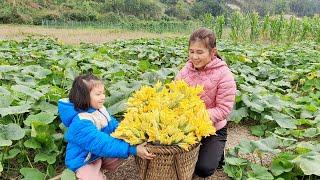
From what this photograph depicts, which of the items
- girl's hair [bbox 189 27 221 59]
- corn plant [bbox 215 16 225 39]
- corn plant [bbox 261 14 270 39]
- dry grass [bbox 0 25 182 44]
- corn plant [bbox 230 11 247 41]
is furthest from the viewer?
dry grass [bbox 0 25 182 44]

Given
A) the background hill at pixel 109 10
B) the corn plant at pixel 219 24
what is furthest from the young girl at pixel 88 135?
the background hill at pixel 109 10

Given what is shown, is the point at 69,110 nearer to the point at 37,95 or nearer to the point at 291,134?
the point at 37,95

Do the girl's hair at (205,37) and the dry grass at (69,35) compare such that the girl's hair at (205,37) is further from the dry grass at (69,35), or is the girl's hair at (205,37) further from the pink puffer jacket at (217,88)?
the dry grass at (69,35)

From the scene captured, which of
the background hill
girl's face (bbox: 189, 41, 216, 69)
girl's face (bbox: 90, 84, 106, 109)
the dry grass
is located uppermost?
girl's face (bbox: 189, 41, 216, 69)

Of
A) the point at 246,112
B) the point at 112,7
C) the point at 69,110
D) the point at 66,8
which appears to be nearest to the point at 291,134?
the point at 246,112

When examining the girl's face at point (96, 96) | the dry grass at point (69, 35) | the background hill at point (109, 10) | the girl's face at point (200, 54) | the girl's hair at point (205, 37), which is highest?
the girl's hair at point (205, 37)

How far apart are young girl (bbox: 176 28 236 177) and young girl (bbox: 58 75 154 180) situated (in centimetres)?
78

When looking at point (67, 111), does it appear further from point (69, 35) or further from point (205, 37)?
point (69, 35)

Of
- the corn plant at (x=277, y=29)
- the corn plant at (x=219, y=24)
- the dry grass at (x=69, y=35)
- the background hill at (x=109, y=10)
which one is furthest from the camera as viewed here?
the background hill at (x=109, y=10)

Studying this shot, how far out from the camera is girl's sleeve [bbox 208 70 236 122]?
A: 3.23 metres

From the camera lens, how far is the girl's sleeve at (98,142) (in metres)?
2.65

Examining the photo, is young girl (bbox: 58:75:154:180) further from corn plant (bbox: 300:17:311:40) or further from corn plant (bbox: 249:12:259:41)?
corn plant (bbox: 249:12:259:41)

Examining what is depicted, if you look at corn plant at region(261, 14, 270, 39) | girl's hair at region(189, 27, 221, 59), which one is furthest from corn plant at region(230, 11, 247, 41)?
girl's hair at region(189, 27, 221, 59)

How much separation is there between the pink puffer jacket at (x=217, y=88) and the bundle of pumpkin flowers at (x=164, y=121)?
20.1 inches
